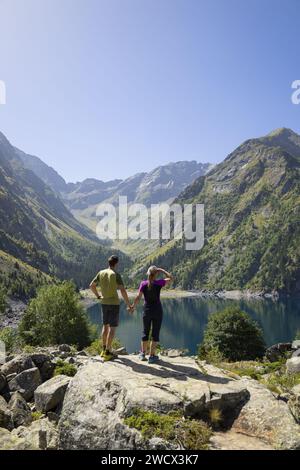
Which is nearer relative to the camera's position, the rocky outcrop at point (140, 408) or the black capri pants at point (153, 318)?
the rocky outcrop at point (140, 408)

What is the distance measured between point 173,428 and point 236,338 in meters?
65.8

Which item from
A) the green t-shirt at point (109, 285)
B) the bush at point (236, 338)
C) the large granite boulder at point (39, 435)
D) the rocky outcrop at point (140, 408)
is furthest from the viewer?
the bush at point (236, 338)

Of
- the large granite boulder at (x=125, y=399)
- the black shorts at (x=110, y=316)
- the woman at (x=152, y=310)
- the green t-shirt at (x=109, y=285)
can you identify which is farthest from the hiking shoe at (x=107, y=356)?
the green t-shirt at (x=109, y=285)

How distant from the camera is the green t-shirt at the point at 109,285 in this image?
19.0m

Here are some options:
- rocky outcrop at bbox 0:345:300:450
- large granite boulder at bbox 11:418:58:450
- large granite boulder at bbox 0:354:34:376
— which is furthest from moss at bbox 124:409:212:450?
large granite boulder at bbox 0:354:34:376

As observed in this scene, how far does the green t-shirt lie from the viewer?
19031mm

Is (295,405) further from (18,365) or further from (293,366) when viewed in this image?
(293,366)

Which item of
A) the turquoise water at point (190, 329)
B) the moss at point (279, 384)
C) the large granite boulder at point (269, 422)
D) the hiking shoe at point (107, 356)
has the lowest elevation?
the turquoise water at point (190, 329)

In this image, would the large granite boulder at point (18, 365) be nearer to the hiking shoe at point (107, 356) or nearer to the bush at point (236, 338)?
the hiking shoe at point (107, 356)

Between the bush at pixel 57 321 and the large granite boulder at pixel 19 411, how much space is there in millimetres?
56770

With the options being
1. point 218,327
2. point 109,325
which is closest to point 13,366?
point 109,325

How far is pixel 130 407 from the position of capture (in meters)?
13.6

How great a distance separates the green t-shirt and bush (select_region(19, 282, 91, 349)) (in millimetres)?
57193

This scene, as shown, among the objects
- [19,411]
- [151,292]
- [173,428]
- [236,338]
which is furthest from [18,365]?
[236,338]
